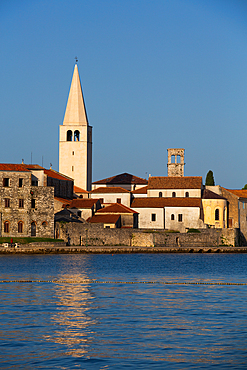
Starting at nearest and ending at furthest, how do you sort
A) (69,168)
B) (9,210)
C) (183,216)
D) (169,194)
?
(9,210), (183,216), (169,194), (69,168)

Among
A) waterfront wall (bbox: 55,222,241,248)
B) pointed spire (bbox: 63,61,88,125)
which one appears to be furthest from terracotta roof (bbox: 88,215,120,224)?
pointed spire (bbox: 63,61,88,125)

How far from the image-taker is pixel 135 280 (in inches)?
1332

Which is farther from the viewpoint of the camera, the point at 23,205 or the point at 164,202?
the point at 164,202

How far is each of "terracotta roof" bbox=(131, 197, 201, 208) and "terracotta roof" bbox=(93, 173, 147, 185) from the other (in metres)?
16.7

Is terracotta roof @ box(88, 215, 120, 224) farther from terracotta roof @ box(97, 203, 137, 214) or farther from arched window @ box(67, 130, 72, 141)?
arched window @ box(67, 130, 72, 141)

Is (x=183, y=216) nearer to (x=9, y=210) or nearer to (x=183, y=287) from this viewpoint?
(x=9, y=210)

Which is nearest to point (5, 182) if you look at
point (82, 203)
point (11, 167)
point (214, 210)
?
point (11, 167)

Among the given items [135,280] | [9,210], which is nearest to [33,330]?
[135,280]

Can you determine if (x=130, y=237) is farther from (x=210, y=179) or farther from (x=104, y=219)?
(x=210, y=179)

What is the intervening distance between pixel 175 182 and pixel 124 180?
595 inches

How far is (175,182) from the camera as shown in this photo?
84938 mm

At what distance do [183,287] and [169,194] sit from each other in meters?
54.1

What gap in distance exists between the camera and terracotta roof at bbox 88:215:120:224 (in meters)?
69.7

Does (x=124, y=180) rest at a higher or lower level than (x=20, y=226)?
higher
